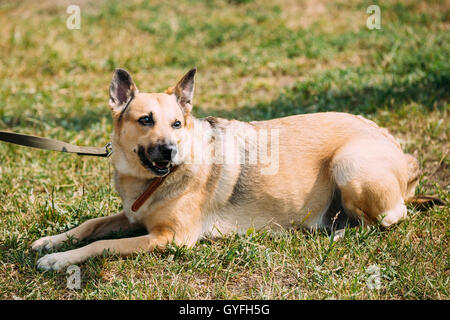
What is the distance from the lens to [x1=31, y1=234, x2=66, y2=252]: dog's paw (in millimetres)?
3787

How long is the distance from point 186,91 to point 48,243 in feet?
5.87

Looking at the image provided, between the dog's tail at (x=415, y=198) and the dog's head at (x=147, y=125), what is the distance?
2.24m

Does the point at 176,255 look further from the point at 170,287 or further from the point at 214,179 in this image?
the point at 214,179

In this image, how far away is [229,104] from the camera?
7.03m

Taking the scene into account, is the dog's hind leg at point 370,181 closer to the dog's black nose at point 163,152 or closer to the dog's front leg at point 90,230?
the dog's black nose at point 163,152

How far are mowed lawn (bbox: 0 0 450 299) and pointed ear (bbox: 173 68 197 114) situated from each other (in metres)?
1.26

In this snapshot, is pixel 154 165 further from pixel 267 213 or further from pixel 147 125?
pixel 267 213

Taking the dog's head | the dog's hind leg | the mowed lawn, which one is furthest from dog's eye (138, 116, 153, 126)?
the dog's hind leg

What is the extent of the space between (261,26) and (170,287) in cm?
742

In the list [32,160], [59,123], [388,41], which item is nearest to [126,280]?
[32,160]

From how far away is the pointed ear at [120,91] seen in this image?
377 cm

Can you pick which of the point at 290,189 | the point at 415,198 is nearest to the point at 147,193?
the point at 290,189
